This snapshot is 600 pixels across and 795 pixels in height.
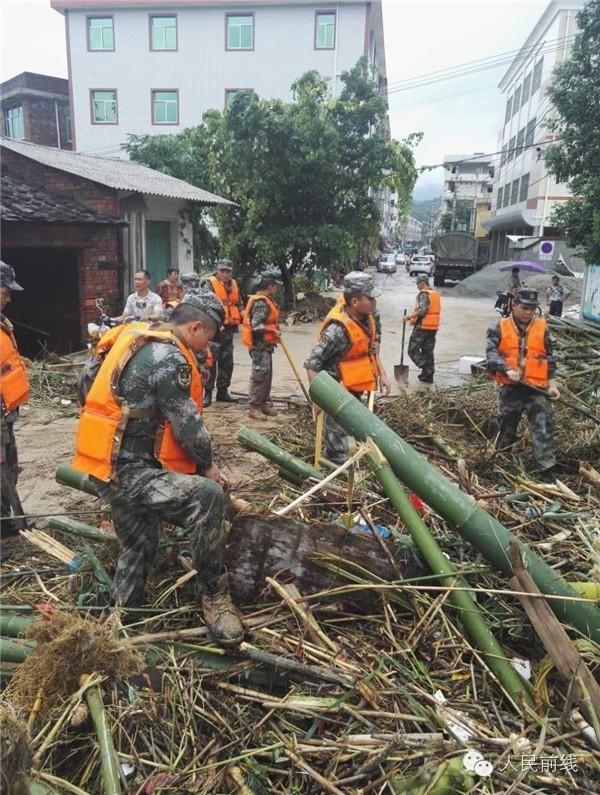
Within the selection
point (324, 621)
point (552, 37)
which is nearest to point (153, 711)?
point (324, 621)

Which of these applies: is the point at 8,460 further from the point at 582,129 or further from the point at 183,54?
the point at 183,54

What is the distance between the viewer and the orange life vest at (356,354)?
4688mm

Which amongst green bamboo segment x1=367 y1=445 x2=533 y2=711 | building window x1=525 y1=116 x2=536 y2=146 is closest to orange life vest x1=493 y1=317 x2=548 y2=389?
green bamboo segment x1=367 y1=445 x2=533 y2=711

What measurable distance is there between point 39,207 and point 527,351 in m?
8.51

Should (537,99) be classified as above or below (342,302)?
above

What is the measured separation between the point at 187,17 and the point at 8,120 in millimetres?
11544

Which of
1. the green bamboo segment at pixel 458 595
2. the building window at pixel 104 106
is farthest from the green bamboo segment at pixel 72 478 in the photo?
the building window at pixel 104 106

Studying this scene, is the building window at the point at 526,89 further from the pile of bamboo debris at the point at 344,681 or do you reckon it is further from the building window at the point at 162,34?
the pile of bamboo debris at the point at 344,681

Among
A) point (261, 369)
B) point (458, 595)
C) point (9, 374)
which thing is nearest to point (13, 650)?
point (9, 374)

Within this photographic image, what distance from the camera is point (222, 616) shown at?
2803 millimetres

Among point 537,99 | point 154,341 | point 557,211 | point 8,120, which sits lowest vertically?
point 154,341

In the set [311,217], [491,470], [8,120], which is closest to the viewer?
[491,470]

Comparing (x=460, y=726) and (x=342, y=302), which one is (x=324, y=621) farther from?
(x=342, y=302)

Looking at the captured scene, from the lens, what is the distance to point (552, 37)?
35250 mm
